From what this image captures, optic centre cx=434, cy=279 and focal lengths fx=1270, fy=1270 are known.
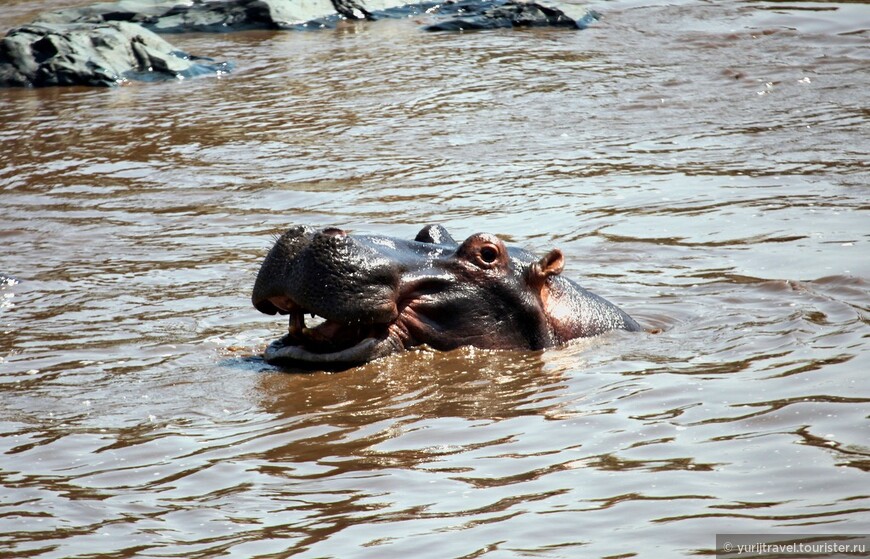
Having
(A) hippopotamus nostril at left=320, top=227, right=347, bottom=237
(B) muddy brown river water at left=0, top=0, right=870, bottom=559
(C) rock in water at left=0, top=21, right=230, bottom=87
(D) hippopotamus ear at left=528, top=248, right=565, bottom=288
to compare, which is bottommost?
(B) muddy brown river water at left=0, top=0, right=870, bottom=559

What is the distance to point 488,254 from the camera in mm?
5570

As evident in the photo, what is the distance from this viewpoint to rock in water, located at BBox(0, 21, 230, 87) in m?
14.8

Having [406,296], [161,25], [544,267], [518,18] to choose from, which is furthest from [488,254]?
[161,25]

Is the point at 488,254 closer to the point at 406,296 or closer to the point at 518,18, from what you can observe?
the point at 406,296

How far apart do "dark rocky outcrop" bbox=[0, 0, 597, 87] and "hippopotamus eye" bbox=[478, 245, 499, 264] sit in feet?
33.4

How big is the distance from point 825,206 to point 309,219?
3.47m

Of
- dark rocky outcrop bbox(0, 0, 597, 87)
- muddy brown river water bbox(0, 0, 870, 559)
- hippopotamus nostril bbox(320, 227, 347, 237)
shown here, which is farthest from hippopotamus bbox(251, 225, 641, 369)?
dark rocky outcrop bbox(0, 0, 597, 87)

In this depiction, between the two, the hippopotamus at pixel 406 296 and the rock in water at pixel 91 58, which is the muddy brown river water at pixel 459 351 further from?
the rock in water at pixel 91 58

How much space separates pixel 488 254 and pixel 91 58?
10.7m

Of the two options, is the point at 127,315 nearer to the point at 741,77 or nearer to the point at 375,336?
the point at 375,336

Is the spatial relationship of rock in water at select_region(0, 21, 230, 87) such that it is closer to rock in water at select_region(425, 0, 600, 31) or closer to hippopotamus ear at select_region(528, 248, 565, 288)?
rock in water at select_region(425, 0, 600, 31)

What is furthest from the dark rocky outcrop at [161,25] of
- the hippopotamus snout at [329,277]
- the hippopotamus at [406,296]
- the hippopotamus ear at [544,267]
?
the hippopotamus snout at [329,277]

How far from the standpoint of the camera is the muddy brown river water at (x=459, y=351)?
3.71 m

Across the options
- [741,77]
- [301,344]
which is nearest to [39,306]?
[301,344]
